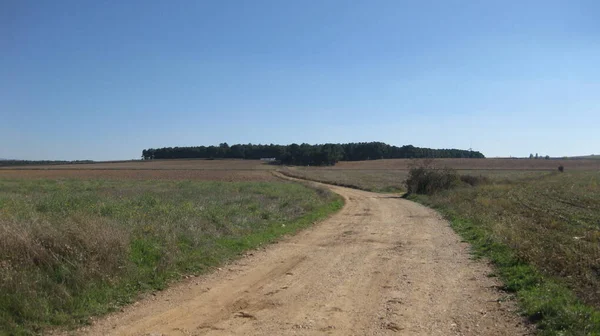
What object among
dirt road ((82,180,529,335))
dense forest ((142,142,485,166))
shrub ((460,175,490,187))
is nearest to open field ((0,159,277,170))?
dense forest ((142,142,485,166))

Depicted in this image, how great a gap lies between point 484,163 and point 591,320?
123179 millimetres

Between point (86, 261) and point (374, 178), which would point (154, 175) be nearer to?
point (374, 178)

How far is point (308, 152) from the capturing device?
133 m

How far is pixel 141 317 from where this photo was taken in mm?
7402

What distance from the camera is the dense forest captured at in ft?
438

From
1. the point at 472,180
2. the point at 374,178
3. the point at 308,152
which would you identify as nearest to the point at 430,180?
the point at 472,180

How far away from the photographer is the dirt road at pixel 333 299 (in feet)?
22.9

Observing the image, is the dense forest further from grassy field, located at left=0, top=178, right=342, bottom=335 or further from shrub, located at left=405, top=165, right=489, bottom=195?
grassy field, located at left=0, top=178, right=342, bottom=335

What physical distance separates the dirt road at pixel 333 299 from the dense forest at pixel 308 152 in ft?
391

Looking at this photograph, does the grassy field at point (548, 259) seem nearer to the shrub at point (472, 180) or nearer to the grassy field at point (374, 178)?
the shrub at point (472, 180)

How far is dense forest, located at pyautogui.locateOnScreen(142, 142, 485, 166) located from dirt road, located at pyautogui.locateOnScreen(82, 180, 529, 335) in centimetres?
11927

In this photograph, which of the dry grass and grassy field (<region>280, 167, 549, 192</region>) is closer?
grassy field (<region>280, 167, 549, 192</region>)

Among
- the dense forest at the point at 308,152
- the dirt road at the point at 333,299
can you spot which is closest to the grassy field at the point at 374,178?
the dirt road at the point at 333,299

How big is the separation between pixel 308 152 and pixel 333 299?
12504cm
